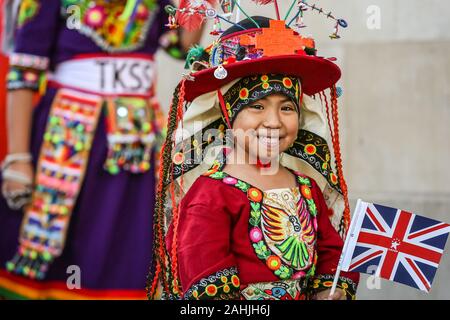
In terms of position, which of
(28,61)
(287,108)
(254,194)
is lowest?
(254,194)

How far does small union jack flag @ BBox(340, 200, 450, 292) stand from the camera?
3.14 m

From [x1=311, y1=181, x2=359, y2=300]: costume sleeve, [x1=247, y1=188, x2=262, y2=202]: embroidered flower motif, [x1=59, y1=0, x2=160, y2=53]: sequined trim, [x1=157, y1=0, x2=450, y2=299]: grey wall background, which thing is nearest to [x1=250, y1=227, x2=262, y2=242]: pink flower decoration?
[x1=247, y1=188, x2=262, y2=202]: embroidered flower motif

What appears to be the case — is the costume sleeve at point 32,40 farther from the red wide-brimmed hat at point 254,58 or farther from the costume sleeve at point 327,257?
the costume sleeve at point 327,257

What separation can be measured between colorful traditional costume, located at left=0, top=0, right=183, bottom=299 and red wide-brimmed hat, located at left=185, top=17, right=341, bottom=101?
104 cm

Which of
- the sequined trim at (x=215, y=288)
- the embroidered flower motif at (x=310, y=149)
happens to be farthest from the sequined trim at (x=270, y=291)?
the embroidered flower motif at (x=310, y=149)

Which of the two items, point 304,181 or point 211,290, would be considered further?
point 304,181

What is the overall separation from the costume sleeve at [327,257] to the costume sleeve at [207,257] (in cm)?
41

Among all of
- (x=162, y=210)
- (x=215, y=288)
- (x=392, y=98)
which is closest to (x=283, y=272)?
(x=215, y=288)

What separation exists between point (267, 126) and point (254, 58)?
0.76 feet

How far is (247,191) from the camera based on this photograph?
3176 millimetres

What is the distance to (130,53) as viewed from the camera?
4.31 metres

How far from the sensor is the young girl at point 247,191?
3.08 metres

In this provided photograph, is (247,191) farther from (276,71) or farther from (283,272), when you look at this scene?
(276,71)
